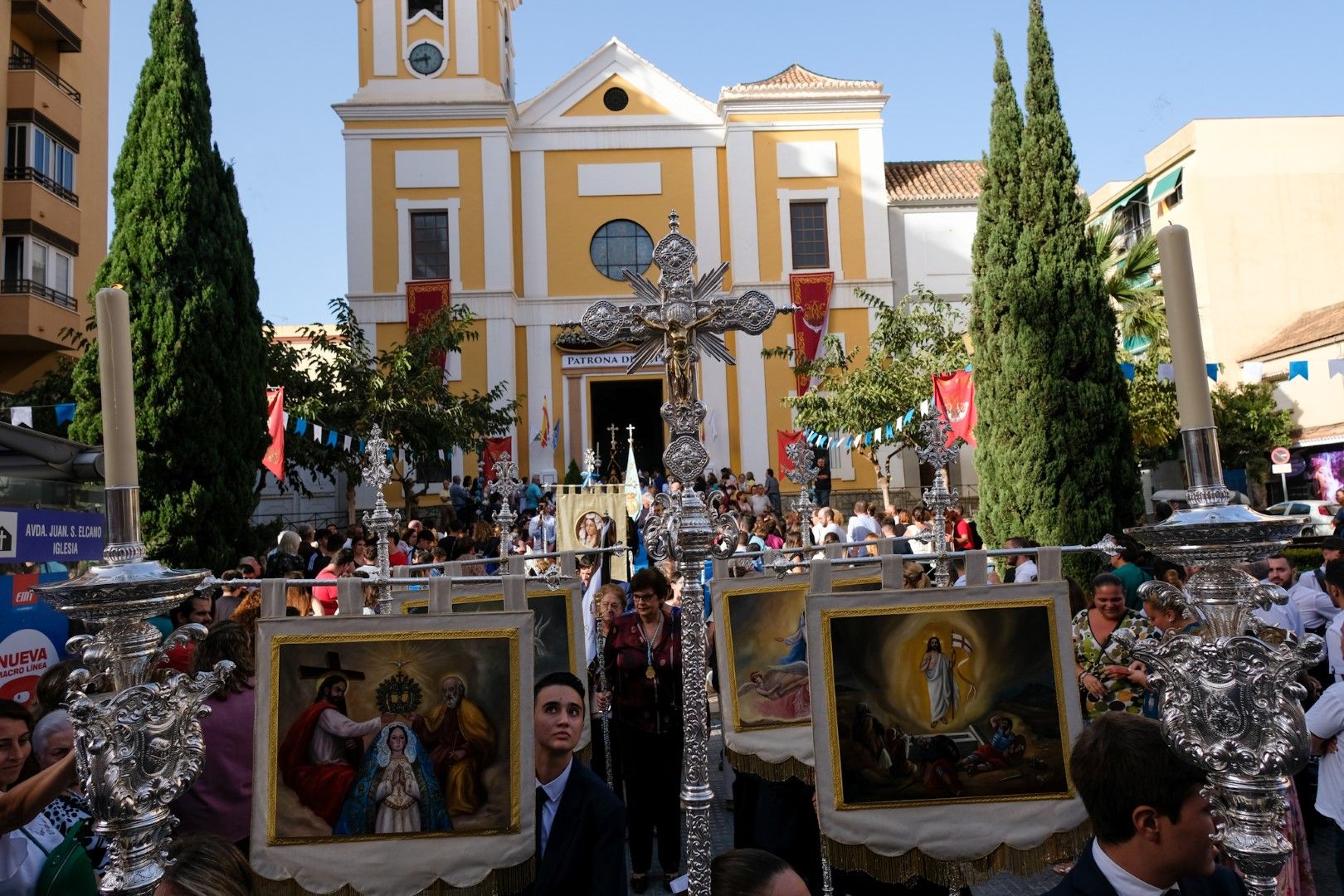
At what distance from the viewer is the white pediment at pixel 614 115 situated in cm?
Answer: 3244

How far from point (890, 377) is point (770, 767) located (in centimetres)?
Result: 1764

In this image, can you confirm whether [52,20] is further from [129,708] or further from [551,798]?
[129,708]

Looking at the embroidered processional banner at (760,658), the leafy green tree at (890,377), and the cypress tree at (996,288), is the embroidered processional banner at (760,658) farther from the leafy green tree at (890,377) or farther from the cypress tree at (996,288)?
Answer: the leafy green tree at (890,377)

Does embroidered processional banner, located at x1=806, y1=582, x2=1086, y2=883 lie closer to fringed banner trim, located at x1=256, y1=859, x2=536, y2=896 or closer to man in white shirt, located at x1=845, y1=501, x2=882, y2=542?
fringed banner trim, located at x1=256, y1=859, x2=536, y2=896

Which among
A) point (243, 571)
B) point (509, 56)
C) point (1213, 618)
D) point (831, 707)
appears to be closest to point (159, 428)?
point (243, 571)

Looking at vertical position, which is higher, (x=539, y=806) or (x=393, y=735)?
(x=393, y=735)

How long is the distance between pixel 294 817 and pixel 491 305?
Answer: 90.3 ft

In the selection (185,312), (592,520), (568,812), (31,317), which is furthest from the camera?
(31,317)

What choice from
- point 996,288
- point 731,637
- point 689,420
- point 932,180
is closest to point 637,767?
point 731,637

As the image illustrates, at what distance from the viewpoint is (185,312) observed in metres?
14.4

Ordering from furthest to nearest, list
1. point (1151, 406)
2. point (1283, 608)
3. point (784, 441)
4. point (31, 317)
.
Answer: point (784, 441)
point (31, 317)
point (1151, 406)
point (1283, 608)

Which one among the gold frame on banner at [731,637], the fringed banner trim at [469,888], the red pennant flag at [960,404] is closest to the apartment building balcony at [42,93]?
the red pennant flag at [960,404]

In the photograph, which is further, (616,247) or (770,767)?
(616,247)

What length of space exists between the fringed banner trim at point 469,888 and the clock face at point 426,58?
3078 centimetres
